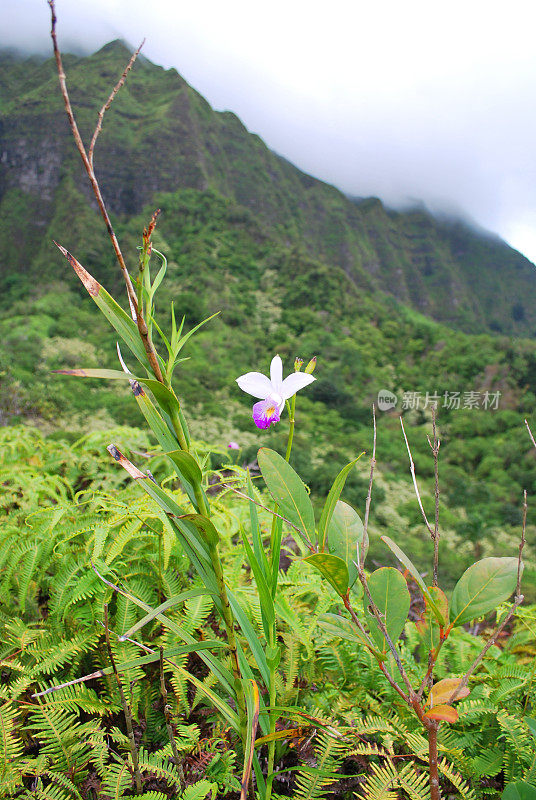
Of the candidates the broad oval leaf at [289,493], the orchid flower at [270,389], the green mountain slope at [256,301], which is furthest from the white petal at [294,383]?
the green mountain slope at [256,301]

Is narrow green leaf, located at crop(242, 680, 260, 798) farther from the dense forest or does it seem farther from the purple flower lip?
the purple flower lip

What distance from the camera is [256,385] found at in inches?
23.3

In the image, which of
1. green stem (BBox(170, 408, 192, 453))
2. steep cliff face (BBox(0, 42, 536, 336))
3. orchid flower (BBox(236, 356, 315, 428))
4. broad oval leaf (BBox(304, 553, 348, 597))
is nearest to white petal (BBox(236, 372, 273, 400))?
orchid flower (BBox(236, 356, 315, 428))

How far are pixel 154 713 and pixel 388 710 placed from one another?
0.47 metres

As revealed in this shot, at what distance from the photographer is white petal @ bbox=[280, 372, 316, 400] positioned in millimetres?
564

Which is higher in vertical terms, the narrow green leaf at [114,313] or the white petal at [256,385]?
the narrow green leaf at [114,313]

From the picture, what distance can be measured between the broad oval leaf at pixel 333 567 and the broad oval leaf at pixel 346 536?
8 cm

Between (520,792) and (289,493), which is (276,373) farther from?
(520,792)

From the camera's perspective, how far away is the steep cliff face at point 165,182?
78.3 ft

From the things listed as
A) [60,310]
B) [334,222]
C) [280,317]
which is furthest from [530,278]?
[60,310]

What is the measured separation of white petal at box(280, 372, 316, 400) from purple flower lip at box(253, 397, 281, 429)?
2 cm

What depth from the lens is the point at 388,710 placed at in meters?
0.83

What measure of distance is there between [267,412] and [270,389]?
3cm

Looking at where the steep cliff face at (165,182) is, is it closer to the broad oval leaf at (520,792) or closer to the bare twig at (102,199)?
the bare twig at (102,199)
